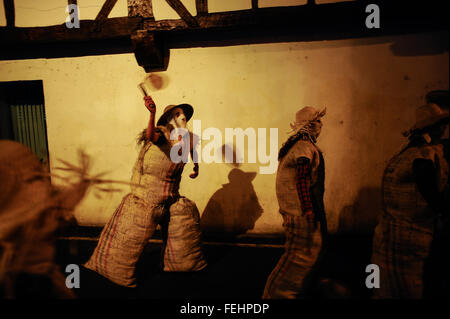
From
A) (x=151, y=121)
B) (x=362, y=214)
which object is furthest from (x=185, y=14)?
(x=362, y=214)

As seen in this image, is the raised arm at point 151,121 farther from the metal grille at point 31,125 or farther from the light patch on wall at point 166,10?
the metal grille at point 31,125

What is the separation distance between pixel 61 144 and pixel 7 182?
9.45ft

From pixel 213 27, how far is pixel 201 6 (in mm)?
391

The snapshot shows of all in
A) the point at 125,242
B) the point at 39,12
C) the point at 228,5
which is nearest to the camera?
the point at 125,242

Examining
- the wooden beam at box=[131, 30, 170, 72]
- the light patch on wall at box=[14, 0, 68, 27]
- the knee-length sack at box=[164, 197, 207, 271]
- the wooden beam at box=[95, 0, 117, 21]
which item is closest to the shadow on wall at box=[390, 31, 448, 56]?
the wooden beam at box=[131, 30, 170, 72]

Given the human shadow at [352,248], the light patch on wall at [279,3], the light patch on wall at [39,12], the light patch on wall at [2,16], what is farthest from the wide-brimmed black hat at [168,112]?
the light patch on wall at [2,16]

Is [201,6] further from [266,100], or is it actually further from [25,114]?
[25,114]

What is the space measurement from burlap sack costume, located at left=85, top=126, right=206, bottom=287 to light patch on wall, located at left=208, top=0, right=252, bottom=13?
2.30 m

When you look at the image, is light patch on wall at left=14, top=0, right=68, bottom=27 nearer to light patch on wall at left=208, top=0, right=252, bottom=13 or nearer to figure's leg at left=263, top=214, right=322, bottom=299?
light patch on wall at left=208, top=0, right=252, bottom=13

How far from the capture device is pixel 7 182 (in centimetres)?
205

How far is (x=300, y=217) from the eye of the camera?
7.75ft

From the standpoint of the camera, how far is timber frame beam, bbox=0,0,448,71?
3484 millimetres

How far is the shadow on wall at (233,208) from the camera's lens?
423 cm

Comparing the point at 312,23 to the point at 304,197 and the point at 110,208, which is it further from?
the point at 110,208
